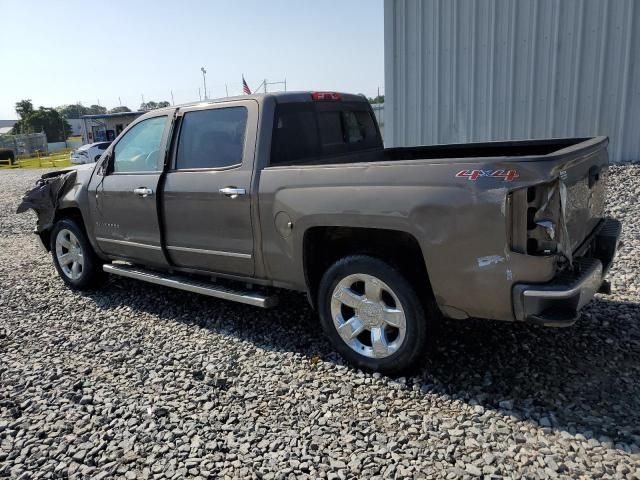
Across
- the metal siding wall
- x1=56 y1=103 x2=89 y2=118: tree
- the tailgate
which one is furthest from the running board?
x1=56 y1=103 x2=89 y2=118: tree

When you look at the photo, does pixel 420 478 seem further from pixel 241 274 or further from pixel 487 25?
pixel 487 25

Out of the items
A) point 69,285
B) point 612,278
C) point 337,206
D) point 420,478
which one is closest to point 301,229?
point 337,206

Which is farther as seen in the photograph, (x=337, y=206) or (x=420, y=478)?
(x=337, y=206)

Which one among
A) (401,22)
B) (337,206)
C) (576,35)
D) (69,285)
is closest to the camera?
(337,206)

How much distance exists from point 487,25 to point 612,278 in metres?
6.19

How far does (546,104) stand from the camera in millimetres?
9250

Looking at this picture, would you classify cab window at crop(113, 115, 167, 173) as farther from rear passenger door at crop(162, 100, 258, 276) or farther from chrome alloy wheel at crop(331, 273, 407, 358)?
chrome alloy wheel at crop(331, 273, 407, 358)

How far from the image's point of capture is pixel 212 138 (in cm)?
436

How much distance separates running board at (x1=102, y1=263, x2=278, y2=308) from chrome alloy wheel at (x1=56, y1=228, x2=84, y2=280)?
67 cm

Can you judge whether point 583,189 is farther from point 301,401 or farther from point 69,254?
point 69,254

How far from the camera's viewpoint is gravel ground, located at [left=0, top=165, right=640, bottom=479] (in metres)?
2.73

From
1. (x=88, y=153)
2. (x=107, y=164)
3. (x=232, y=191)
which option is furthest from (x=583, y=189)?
(x=88, y=153)

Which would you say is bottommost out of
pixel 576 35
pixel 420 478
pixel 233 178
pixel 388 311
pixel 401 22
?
pixel 420 478

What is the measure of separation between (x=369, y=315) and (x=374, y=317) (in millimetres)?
36
